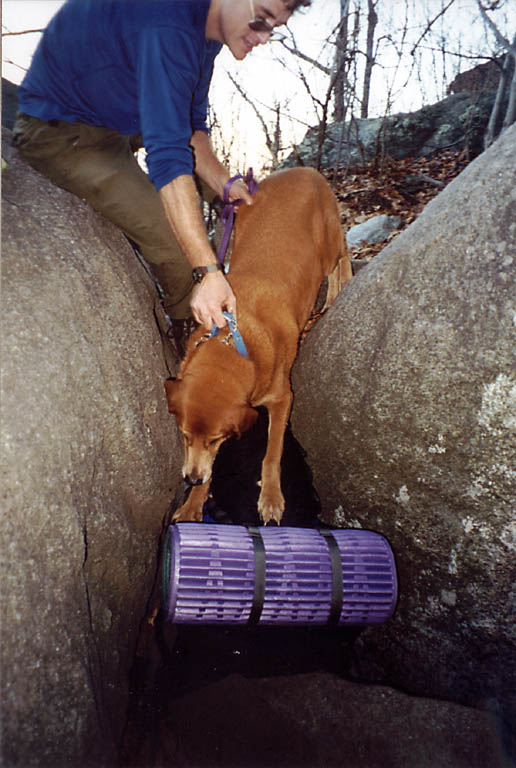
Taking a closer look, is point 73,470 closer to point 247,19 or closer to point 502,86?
point 247,19

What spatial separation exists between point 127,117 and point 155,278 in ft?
3.50

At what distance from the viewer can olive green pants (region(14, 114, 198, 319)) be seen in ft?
9.43

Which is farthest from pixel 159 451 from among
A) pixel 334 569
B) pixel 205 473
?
pixel 334 569

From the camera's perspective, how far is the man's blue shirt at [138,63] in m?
2.37

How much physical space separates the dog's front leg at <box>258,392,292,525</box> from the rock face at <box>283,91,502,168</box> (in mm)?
2603

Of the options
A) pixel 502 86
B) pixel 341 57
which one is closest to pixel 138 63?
pixel 341 57

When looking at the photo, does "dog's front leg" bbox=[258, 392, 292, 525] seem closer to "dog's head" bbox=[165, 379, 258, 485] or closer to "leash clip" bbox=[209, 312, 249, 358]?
"dog's head" bbox=[165, 379, 258, 485]

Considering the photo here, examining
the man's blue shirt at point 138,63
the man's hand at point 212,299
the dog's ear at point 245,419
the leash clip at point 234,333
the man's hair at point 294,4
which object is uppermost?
the man's hair at point 294,4

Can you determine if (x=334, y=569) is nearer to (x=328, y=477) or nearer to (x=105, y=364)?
(x=328, y=477)

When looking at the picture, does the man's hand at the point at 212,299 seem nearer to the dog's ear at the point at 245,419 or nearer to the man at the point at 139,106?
the man at the point at 139,106

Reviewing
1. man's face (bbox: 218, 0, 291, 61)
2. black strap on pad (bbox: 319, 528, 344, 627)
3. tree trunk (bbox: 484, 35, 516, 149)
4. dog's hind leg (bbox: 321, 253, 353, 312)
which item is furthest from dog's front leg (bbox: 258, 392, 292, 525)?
tree trunk (bbox: 484, 35, 516, 149)

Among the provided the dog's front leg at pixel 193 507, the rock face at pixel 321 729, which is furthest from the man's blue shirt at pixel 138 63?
the rock face at pixel 321 729

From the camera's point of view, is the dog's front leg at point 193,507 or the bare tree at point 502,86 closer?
the bare tree at point 502,86

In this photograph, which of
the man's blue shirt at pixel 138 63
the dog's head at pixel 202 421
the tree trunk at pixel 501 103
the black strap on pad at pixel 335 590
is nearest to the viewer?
the man's blue shirt at pixel 138 63
